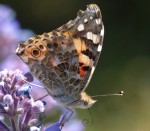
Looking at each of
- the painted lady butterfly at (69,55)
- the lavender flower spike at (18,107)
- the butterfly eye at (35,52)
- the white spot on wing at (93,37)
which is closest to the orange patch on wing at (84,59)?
the painted lady butterfly at (69,55)

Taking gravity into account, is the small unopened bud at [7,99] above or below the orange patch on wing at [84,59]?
above

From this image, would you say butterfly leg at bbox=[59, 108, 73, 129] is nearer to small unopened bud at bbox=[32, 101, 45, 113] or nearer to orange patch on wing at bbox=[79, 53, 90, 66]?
small unopened bud at bbox=[32, 101, 45, 113]

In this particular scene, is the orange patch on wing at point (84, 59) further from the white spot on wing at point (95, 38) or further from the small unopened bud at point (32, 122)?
the small unopened bud at point (32, 122)

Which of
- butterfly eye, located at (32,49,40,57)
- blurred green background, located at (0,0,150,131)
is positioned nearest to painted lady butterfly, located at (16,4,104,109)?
butterfly eye, located at (32,49,40,57)

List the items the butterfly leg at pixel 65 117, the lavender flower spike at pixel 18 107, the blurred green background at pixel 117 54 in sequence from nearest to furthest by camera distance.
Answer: the lavender flower spike at pixel 18 107
the butterfly leg at pixel 65 117
the blurred green background at pixel 117 54

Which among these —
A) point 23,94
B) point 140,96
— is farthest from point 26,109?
A: point 140,96
